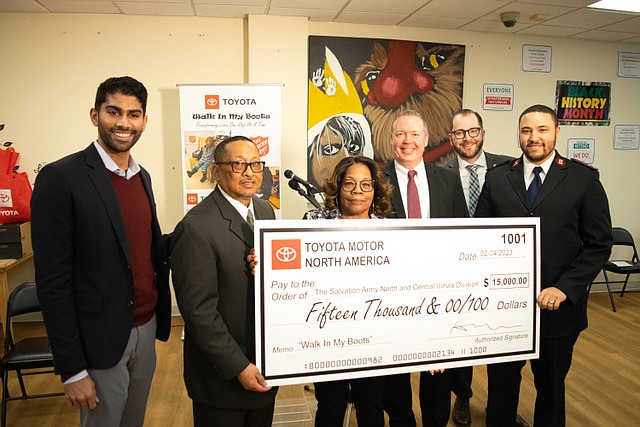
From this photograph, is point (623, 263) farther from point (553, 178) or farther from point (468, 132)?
point (553, 178)

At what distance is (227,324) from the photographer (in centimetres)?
162

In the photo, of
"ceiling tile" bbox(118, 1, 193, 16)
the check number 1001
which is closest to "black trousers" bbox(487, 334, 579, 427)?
the check number 1001

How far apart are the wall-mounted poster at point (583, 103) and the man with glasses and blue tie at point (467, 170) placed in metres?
3.29

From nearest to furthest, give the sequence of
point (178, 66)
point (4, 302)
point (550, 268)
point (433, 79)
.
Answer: point (550, 268) → point (4, 302) → point (178, 66) → point (433, 79)

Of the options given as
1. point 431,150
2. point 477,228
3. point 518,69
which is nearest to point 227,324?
point 477,228

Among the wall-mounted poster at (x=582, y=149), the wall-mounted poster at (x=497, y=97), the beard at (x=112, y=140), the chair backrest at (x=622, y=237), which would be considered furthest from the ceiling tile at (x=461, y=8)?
the beard at (x=112, y=140)

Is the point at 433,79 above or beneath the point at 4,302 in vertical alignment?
above

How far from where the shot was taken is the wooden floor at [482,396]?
9.61 feet

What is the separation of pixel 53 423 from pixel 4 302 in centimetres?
118

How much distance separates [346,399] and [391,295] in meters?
0.55

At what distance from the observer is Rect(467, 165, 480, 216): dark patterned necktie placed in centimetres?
294

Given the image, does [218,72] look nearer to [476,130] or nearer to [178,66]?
[178,66]

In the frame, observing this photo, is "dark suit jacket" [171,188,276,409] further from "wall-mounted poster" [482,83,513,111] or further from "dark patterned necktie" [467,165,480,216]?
"wall-mounted poster" [482,83,513,111]

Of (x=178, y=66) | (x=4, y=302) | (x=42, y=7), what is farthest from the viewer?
(x=178, y=66)
